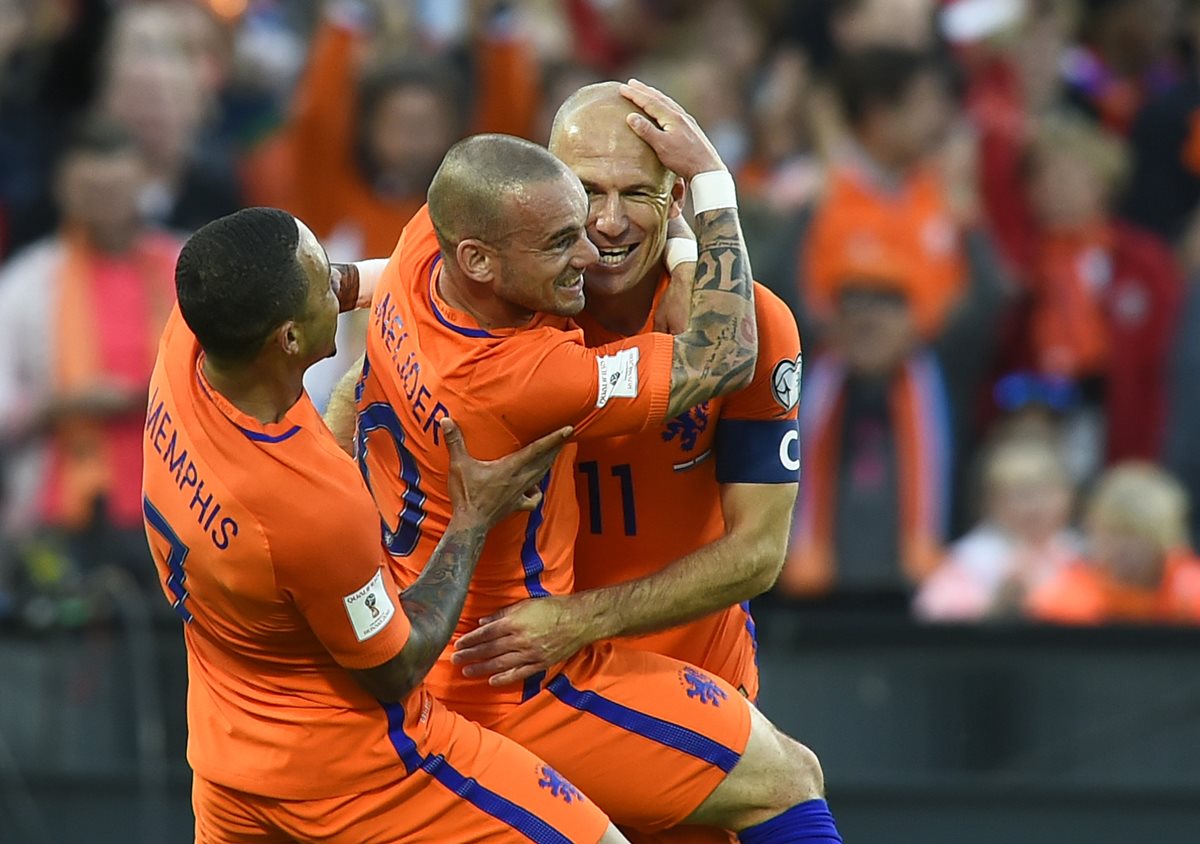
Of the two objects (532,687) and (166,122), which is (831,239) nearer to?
(166,122)

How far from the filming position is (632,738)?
4332mm

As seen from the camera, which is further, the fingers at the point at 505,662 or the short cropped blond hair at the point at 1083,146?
the short cropped blond hair at the point at 1083,146

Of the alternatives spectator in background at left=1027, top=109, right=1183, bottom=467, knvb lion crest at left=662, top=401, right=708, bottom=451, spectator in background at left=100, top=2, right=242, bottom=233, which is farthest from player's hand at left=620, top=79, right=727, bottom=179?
spectator in background at left=1027, top=109, right=1183, bottom=467

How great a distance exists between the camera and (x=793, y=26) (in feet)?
30.9

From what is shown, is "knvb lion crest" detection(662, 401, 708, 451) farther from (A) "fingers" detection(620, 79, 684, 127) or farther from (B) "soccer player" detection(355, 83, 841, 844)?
(A) "fingers" detection(620, 79, 684, 127)

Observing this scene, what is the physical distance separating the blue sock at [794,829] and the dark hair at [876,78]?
4.00 m

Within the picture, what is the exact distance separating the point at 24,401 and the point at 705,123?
2.77 meters

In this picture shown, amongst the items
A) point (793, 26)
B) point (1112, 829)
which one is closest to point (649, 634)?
point (1112, 829)

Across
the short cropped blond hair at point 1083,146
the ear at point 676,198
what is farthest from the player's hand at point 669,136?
the short cropped blond hair at point 1083,146

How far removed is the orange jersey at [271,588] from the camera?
3844 mm

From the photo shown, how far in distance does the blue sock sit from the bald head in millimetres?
1319

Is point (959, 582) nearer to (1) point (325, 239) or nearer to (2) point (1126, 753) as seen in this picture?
(2) point (1126, 753)

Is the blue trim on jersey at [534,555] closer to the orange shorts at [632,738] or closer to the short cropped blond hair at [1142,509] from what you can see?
the orange shorts at [632,738]

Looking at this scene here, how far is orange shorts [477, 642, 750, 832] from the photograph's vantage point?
432cm
